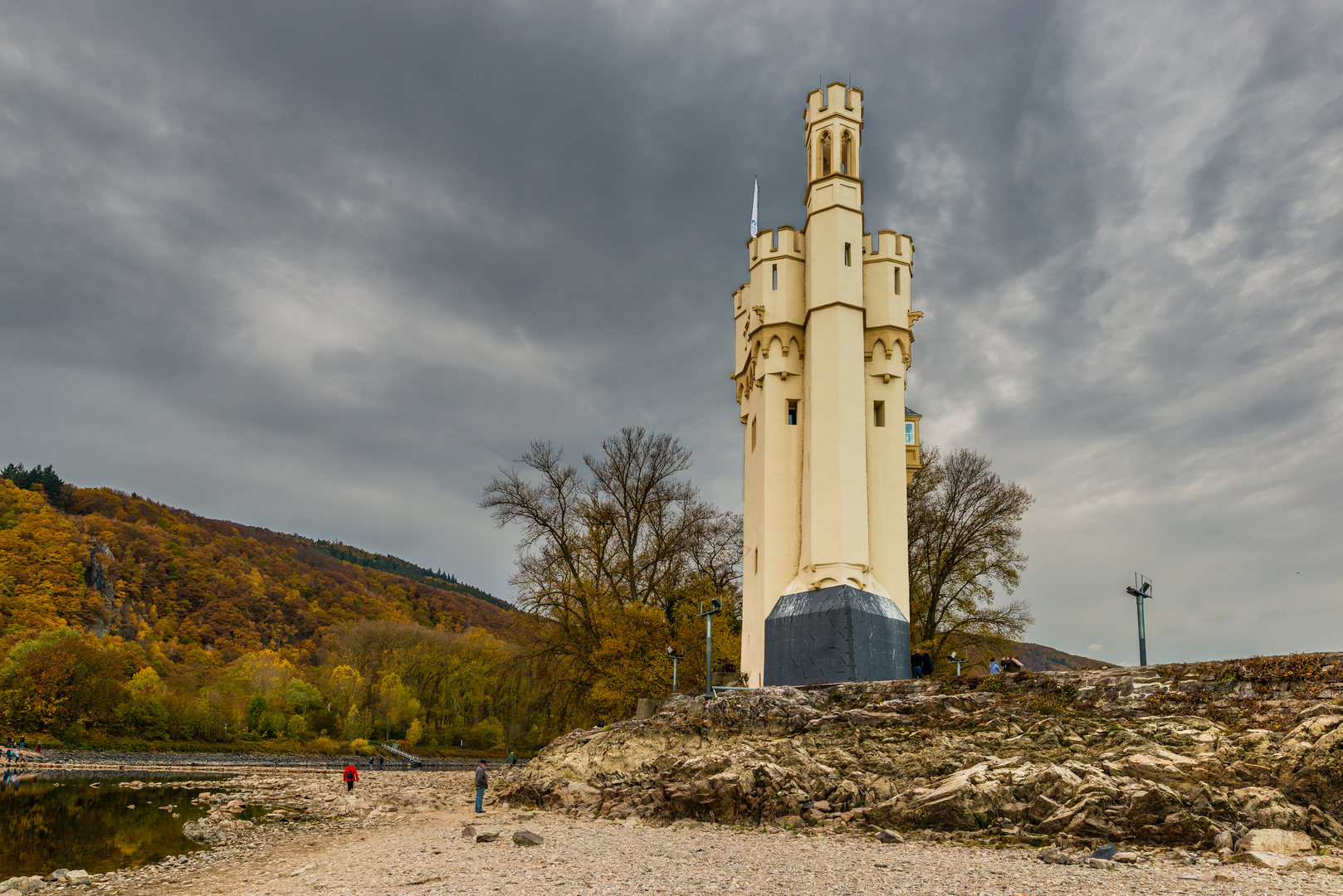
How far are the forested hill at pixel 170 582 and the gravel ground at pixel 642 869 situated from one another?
215 feet

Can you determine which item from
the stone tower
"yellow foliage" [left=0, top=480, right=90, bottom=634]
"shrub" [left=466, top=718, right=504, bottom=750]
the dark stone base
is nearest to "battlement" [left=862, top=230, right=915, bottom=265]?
the stone tower

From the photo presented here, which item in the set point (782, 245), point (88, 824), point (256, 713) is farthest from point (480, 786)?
point (256, 713)

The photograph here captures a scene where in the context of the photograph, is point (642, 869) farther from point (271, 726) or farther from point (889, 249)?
point (271, 726)

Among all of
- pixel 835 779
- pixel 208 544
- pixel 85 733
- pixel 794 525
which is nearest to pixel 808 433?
pixel 794 525

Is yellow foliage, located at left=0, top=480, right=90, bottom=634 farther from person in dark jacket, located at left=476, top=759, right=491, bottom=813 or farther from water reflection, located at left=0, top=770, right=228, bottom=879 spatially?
person in dark jacket, located at left=476, top=759, right=491, bottom=813

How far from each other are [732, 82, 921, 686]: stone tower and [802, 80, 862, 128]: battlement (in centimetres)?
4

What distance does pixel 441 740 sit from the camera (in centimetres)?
7256

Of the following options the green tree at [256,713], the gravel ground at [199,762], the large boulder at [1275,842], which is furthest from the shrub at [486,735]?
the large boulder at [1275,842]

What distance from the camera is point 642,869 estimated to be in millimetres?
12531

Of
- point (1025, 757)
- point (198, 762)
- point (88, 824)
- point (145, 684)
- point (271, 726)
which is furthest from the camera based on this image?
point (271, 726)

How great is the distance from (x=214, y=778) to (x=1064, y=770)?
1531 inches

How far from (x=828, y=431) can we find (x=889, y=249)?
673 cm

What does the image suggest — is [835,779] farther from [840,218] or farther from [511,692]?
[511,692]

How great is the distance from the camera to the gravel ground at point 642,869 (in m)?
10.4
